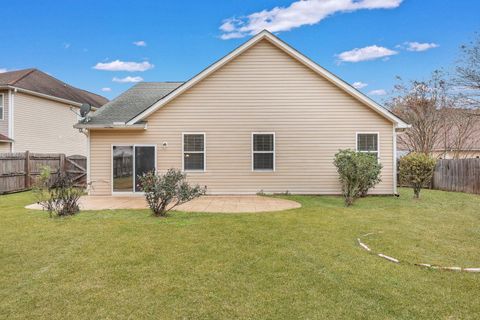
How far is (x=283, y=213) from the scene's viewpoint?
8641 mm

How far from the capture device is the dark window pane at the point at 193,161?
41.2ft

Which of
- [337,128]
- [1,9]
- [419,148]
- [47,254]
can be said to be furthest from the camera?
[419,148]

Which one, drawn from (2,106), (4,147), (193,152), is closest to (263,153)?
(193,152)

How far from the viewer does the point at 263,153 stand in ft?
41.3

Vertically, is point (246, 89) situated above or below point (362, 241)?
above

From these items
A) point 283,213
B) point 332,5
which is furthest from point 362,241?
point 332,5

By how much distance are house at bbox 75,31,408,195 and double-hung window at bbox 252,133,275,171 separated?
0.13ft

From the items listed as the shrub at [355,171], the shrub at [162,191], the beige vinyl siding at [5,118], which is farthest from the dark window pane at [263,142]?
the beige vinyl siding at [5,118]

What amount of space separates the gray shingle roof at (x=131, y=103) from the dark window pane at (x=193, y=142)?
226cm

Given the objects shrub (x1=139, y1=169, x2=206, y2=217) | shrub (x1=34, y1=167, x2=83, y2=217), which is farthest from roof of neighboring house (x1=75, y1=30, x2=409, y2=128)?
shrub (x1=139, y1=169, x2=206, y2=217)

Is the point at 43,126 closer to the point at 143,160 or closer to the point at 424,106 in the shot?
the point at 143,160

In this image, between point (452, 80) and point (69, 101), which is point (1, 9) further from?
point (452, 80)

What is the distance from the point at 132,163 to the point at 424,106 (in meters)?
19.7

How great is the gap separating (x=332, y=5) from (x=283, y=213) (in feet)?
42.7
